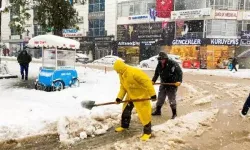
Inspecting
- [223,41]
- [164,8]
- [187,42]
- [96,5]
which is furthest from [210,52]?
[96,5]

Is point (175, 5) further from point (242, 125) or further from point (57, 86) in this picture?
point (242, 125)

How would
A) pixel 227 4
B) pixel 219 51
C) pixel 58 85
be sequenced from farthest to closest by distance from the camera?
pixel 227 4, pixel 219 51, pixel 58 85

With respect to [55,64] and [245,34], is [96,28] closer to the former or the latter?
[245,34]

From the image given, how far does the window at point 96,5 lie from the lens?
160 feet

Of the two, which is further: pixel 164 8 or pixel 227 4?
pixel 164 8

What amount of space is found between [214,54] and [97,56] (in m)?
17.1

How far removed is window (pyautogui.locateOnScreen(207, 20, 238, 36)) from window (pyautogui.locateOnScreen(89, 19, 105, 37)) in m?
15.5

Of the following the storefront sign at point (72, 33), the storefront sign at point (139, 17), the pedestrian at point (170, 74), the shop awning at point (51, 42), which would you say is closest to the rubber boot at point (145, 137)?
Result: the pedestrian at point (170, 74)

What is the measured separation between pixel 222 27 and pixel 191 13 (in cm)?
334

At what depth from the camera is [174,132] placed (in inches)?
318

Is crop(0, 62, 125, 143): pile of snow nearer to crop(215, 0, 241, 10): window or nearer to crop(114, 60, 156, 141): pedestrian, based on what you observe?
crop(114, 60, 156, 141): pedestrian

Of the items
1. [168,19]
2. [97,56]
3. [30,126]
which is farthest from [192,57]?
[30,126]

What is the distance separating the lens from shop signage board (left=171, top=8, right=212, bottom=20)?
1458 inches

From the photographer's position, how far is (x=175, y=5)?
40344mm
